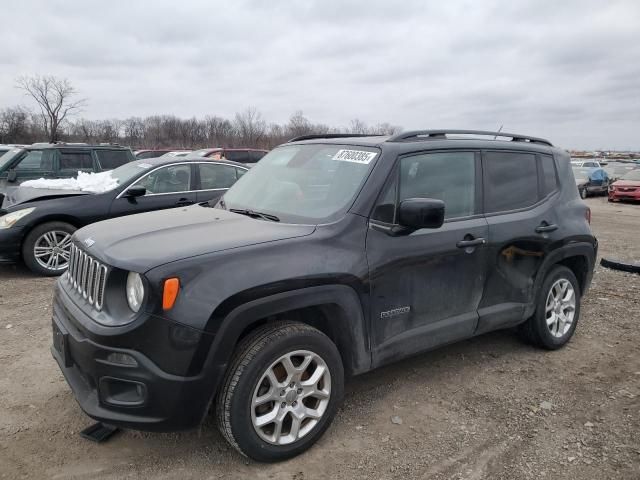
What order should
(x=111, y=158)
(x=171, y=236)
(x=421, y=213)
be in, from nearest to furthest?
(x=171, y=236) → (x=421, y=213) → (x=111, y=158)

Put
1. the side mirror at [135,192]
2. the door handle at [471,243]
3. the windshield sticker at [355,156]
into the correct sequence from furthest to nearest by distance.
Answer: the side mirror at [135,192] → the door handle at [471,243] → the windshield sticker at [355,156]

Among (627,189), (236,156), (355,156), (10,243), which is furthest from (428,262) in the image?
(627,189)

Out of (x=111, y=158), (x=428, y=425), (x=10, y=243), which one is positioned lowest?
(x=428, y=425)

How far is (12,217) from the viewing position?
6512mm

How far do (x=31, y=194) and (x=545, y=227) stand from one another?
6560 millimetres

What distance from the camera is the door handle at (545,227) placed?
4140mm

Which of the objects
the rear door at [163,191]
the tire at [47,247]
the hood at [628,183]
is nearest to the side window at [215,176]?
the rear door at [163,191]

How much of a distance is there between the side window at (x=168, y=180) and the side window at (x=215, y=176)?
0.72ft

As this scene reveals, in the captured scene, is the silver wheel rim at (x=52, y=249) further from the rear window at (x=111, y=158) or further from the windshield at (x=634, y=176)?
the windshield at (x=634, y=176)

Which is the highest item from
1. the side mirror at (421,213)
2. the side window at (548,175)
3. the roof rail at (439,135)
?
the roof rail at (439,135)

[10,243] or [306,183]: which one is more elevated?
[306,183]

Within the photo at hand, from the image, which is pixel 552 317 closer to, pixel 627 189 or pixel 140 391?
pixel 140 391

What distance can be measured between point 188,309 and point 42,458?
4.58 feet

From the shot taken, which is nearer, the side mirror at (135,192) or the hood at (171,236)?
the hood at (171,236)
